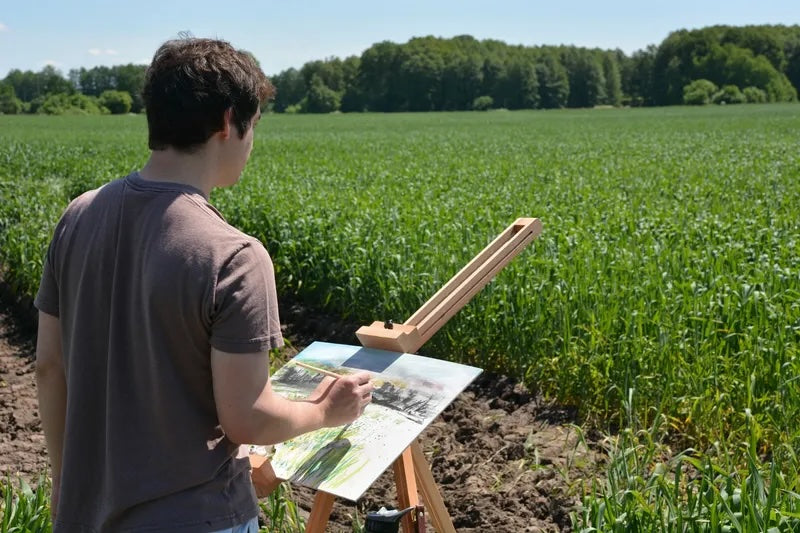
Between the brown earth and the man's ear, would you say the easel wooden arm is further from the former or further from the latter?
the brown earth

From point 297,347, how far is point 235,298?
19.6ft

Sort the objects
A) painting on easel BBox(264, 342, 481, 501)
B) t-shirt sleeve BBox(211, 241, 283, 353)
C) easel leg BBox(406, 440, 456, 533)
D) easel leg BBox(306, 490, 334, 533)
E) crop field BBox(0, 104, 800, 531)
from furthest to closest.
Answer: crop field BBox(0, 104, 800, 531)
easel leg BBox(406, 440, 456, 533)
easel leg BBox(306, 490, 334, 533)
painting on easel BBox(264, 342, 481, 501)
t-shirt sleeve BBox(211, 241, 283, 353)

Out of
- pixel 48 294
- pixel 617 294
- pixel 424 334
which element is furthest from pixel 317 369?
pixel 617 294

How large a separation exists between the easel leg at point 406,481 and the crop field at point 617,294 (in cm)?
68

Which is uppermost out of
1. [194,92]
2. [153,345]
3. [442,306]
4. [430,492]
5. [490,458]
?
[194,92]

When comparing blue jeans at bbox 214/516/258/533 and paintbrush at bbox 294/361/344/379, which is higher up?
paintbrush at bbox 294/361/344/379

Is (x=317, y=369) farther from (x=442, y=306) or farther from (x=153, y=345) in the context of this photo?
(x=153, y=345)

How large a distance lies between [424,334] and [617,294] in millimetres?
3579

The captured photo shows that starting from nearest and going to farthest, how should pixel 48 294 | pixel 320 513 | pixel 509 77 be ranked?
pixel 48 294
pixel 320 513
pixel 509 77

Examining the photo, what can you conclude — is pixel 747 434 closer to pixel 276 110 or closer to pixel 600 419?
pixel 600 419

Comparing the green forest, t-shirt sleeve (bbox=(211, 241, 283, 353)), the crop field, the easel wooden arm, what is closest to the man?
t-shirt sleeve (bbox=(211, 241, 283, 353))

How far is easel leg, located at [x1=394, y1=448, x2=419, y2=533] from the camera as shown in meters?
2.44

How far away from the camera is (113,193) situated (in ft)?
6.04

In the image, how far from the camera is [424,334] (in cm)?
263
